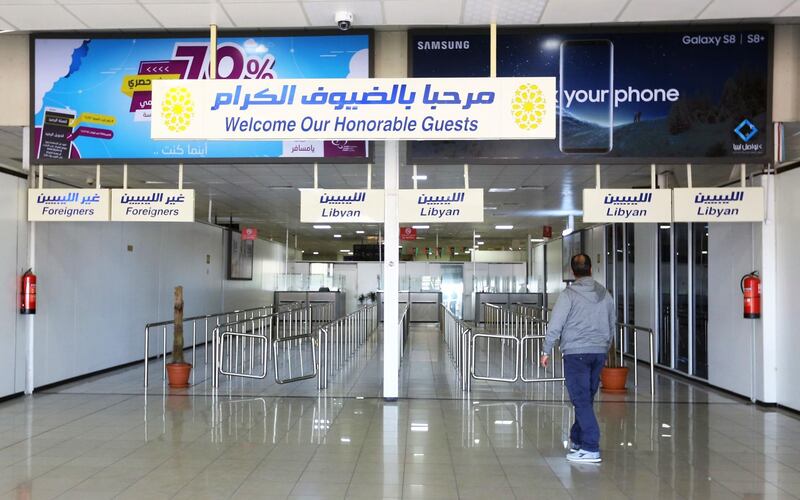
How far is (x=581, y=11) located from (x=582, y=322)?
2869 millimetres

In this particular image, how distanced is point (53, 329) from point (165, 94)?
4.29 m

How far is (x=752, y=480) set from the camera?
4391 millimetres

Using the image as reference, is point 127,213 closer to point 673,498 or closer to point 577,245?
point 673,498

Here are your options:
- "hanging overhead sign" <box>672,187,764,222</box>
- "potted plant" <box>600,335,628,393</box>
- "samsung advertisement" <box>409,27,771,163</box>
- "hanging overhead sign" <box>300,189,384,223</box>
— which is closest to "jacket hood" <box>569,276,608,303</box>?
"samsung advertisement" <box>409,27,771,163</box>

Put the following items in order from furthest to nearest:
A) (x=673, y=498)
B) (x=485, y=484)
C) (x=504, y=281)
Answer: (x=504, y=281)
(x=485, y=484)
(x=673, y=498)

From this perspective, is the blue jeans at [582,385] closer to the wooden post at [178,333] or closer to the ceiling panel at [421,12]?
the ceiling panel at [421,12]

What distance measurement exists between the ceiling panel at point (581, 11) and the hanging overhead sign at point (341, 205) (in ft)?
7.74

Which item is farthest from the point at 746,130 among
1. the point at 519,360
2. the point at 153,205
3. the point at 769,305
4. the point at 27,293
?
the point at 27,293

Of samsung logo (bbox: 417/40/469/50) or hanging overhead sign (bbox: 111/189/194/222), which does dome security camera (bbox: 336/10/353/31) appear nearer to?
samsung logo (bbox: 417/40/469/50)

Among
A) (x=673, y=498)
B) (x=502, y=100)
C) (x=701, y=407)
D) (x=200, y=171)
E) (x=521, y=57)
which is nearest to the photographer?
(x=673, y=498)

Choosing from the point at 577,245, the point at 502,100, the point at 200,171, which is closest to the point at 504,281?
the point at 577,245

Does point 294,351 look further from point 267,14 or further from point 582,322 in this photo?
point 582,322

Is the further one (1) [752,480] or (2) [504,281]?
(2) [504,281]

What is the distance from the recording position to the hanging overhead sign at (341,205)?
6.69m
